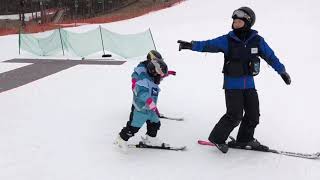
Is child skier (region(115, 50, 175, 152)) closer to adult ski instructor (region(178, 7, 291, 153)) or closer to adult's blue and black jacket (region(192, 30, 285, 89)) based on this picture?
adult ski instructor (region(178, 7, 291, 153))

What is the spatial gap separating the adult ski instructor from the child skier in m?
0.38

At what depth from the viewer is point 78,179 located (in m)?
4.36

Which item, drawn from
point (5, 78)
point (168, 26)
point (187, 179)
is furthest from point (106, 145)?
point (168, 26)

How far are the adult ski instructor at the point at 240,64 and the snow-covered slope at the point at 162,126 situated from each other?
0.47 m

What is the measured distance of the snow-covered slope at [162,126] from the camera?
15.1ft

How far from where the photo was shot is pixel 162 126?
20.5ft

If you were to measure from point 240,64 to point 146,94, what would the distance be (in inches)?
45.9

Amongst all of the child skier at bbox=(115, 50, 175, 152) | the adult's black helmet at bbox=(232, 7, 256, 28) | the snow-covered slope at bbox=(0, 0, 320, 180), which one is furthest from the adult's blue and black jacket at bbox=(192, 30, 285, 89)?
the snow-covered slope at bbox=(0, 0, 320, 180)

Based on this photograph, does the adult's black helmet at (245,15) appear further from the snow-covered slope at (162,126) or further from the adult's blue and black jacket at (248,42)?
the snow-covered slope at (162,126)

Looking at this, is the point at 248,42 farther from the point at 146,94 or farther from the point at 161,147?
the point at 161,147

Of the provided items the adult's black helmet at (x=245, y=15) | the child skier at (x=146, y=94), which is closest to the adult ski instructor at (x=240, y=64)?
the adult's black helmet at (x=245, y=15)

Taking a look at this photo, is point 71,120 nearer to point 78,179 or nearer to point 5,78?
point 78,179

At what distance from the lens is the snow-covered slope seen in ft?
15.1

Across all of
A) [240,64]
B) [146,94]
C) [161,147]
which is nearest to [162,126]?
[161,147]
